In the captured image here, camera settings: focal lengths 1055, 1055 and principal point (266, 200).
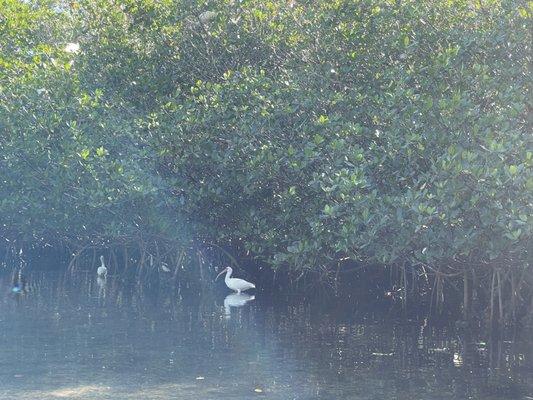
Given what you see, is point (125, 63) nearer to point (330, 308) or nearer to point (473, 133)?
point (330, 308)

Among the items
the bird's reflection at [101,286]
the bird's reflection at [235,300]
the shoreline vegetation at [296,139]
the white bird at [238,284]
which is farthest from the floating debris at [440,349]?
the bird's reflection at [101,286]

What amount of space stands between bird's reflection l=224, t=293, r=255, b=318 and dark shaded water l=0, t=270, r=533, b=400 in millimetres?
122

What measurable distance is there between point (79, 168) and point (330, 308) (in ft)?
16.6

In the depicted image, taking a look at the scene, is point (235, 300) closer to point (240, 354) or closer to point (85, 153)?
point (85, 153)

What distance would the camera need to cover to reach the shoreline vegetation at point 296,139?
1299 cm

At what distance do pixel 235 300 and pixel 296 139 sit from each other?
4657mm

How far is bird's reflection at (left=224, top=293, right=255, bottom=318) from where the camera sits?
18188 millimetres

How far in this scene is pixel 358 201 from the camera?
13.0 m

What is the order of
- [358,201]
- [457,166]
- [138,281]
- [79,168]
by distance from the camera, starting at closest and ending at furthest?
[457,166], [358,201], [79,168], [138,281]

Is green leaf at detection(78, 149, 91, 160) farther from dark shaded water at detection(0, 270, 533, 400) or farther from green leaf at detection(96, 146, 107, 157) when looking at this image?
dark shaded water at detection(0, 270, 533, 400)

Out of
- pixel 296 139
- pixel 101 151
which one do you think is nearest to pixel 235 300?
pixel 101 151

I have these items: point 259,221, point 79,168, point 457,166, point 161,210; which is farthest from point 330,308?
point 457,166

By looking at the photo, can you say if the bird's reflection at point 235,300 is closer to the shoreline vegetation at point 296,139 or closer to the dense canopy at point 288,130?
the dense canopy at point 288,130

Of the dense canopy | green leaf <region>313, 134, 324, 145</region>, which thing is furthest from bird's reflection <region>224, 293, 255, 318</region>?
green leaf <region>313, 134, 324, 145</region>
